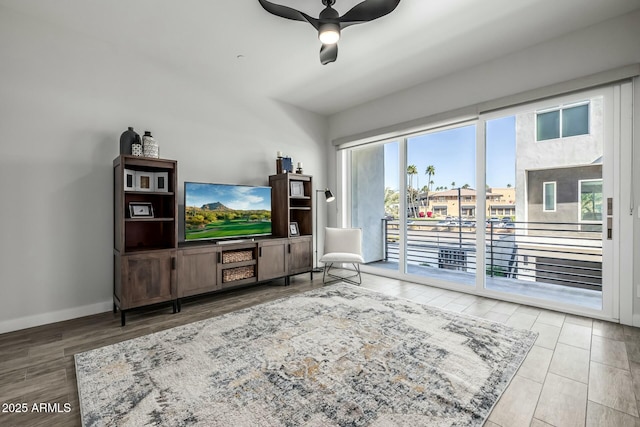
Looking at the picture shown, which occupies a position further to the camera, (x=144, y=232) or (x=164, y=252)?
(x=144, y=232)

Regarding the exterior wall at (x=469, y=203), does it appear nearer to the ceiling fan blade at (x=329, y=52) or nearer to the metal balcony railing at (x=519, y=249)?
the metal balcony railing at (x=519, y=249)

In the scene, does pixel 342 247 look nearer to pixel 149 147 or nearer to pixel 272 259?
pixel 272 259

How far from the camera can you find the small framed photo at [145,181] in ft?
9.64

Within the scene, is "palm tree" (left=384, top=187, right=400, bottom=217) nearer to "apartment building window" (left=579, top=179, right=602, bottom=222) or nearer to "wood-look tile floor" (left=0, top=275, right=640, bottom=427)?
"wood-look tile floor" (left=0, top=275, right=640, bottom=427)

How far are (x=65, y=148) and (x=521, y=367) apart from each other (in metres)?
4.25

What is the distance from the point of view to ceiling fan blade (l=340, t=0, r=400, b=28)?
211cm

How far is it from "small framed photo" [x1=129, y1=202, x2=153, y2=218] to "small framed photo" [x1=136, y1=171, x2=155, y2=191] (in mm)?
210

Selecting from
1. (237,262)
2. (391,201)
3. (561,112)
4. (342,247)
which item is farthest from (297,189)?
(561,112)

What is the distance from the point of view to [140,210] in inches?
119

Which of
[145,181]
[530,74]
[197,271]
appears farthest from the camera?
[197,271]

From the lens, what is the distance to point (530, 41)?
9.81 feet

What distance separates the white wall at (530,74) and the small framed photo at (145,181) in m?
3.10

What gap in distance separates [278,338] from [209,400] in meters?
0.80

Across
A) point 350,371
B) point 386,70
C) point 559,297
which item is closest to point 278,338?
point 350,371
